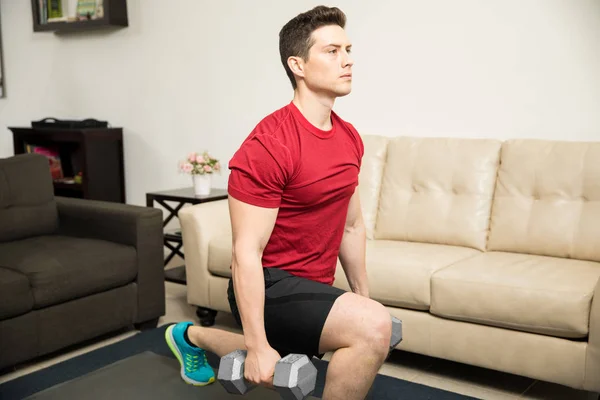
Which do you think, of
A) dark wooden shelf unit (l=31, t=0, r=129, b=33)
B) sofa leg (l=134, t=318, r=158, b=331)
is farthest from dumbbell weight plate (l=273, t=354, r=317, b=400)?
dark wooden shelf unit (l=31, t=0, r=129, b=33)

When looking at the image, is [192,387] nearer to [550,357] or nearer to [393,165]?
[550,357]

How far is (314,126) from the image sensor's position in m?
1.82

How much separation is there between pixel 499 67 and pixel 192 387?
7.02ft

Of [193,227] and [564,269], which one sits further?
[193,227]

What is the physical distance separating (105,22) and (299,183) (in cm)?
338

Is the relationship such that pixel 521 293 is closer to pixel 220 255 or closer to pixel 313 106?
pixel 313 106

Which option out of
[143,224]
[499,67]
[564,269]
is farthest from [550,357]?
[143,224]

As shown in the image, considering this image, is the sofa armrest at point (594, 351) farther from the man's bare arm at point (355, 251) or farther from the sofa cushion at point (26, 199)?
the sofa cushion at point (26, 199)

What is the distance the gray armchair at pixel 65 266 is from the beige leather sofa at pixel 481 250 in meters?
0.23

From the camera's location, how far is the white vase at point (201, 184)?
3.84 meters

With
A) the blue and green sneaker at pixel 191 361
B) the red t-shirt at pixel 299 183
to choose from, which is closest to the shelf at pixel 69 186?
the blue and green sneaker at pixel 191 361

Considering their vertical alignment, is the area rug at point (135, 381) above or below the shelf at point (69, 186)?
below

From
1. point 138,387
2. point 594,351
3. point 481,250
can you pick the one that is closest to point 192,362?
point 138,387

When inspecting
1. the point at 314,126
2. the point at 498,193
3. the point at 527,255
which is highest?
the point at 314,126
